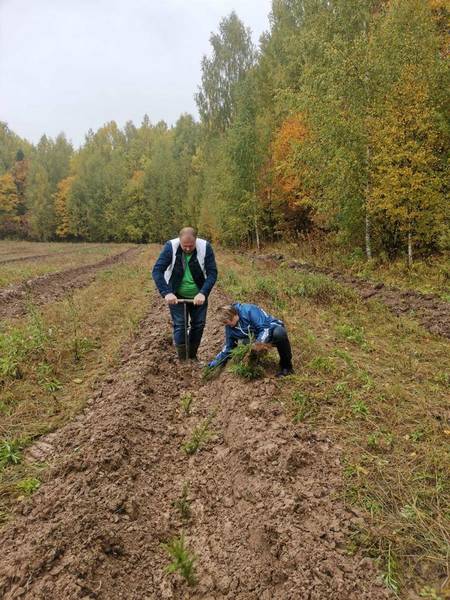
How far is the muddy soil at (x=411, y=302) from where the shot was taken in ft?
27.3

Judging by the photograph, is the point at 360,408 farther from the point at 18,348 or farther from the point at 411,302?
the point at 411,302

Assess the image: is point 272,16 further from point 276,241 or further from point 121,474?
point 121,474

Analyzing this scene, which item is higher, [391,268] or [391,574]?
[391,574]

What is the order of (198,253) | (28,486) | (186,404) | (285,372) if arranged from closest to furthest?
(28,486) < (186,404) < (285,372) < (198,253)

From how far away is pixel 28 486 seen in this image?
3.63 meters

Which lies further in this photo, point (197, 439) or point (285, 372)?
point (285, 372)

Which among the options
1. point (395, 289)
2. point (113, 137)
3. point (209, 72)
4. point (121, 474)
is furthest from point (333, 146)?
point (113, 137)

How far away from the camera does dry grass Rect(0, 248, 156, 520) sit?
4492 millimetres

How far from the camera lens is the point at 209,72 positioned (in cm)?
3675

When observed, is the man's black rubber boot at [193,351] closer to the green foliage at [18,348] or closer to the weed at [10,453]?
the green foliage at [18,348]

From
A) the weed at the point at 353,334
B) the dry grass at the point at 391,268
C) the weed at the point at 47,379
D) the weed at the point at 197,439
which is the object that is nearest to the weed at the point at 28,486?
the weed at the point at 197,439

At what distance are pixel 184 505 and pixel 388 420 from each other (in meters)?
2.34

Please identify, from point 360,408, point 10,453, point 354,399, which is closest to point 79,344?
point 10,453

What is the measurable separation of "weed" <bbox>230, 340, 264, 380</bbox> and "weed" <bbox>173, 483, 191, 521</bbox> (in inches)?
72.2
